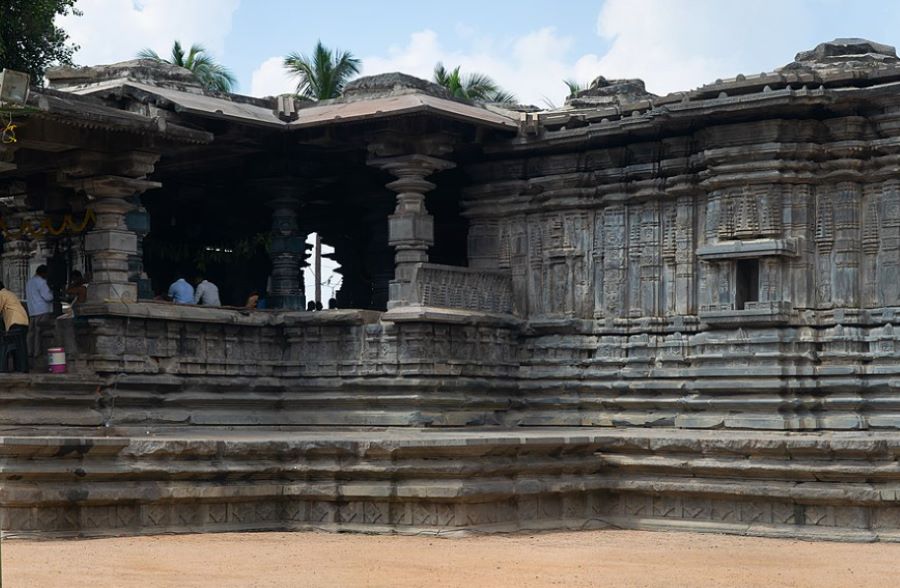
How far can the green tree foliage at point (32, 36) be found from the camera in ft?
102

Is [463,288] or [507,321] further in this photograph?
[507,321]

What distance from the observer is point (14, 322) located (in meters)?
18.8

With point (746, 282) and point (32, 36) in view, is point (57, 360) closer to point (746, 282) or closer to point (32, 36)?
point (746, 282)

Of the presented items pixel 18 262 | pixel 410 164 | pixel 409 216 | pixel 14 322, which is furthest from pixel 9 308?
pixel 18 262

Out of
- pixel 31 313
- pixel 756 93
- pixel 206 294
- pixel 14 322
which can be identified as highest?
pixel 756 93

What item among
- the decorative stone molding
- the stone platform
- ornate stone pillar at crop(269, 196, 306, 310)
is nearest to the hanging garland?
ornate stone pillar at crop(269, 196, 306, 310)

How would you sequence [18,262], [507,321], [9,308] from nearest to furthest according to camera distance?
[9,308], [507,321], [18,262]

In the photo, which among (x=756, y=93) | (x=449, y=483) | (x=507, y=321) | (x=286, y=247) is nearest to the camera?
(x=449, y=483)

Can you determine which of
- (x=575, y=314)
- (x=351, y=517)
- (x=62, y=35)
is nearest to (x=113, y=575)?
(x=351, y=517)

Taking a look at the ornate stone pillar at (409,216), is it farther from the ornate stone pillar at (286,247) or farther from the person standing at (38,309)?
the person standing at (38,309)

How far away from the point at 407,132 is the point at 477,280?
2.30 meters

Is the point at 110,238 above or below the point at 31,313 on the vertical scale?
above

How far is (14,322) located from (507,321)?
671 cm

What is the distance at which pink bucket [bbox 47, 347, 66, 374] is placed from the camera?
1906 cm
